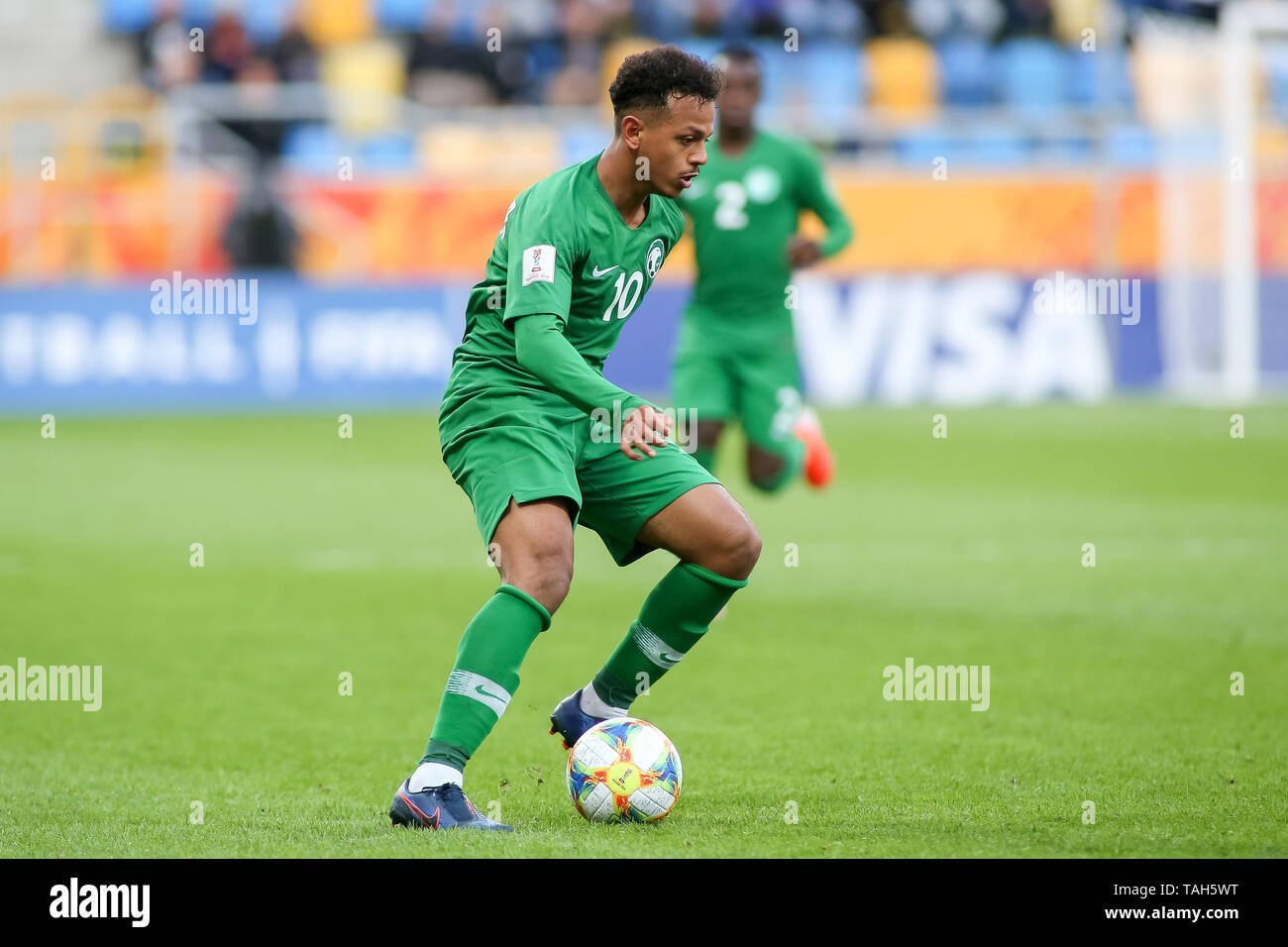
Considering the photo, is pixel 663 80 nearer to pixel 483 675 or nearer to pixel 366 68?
pixel 483 675

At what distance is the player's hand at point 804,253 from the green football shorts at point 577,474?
4096 mm

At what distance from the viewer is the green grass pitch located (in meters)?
4.88

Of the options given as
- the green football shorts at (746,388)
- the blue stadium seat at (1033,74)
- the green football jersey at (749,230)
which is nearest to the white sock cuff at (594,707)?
the green football shorts at (746,388)

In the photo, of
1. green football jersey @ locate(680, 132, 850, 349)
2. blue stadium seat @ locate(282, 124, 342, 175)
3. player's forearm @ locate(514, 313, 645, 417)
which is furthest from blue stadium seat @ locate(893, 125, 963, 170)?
player's forearm @ locate(514, 313, 645, 417)

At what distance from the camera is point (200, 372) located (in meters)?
20.6

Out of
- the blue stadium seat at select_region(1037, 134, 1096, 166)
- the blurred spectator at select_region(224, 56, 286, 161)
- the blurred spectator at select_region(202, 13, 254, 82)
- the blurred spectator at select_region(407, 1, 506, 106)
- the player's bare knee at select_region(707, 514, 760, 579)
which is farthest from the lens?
the blurred spectator at select_region(407, 1, 506, 106)

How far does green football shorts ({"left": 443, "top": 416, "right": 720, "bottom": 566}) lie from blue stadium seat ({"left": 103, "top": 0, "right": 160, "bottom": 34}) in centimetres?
2264

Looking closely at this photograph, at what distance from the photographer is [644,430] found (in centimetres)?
465

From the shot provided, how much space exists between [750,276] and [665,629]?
4.85 meters

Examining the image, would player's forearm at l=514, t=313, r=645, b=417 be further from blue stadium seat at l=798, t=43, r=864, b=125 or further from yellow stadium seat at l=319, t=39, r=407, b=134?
blue stadium seat at l=798, t=43, r=864, b=125

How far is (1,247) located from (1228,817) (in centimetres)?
1947

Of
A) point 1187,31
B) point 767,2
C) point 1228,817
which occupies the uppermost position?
point 767,2
